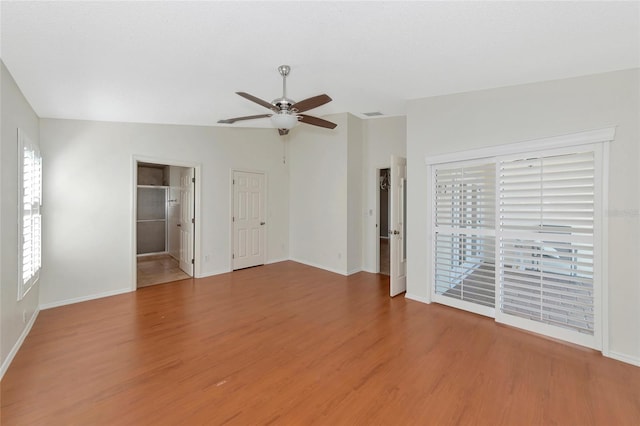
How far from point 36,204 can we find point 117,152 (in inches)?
48.1

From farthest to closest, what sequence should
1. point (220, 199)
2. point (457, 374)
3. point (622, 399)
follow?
point (220, 199)
point (457, 374)
point (622, 399)

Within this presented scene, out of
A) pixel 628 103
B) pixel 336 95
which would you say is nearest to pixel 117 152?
pixel 336 95

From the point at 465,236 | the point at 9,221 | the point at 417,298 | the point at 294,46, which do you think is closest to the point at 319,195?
the point at 417,298

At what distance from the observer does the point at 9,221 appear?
2416 mm

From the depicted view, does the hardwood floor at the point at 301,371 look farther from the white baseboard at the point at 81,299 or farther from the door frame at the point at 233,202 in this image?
the door frame at the point at 233,202

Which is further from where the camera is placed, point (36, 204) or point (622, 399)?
point (36, 204)

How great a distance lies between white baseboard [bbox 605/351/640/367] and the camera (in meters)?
2.41

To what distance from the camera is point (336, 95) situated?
3.73 metres

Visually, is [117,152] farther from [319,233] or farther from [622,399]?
[622,399]

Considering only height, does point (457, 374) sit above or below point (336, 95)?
below

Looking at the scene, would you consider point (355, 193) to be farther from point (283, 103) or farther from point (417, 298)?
point (283, 103)

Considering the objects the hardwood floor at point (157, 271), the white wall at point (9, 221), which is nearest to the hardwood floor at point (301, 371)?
the white wall at point (9, 221)

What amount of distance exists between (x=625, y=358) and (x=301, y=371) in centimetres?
288

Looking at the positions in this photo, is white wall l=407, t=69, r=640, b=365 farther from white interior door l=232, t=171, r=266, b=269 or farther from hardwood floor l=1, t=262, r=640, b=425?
white interior door l=232, t=171, r=266, b=269
